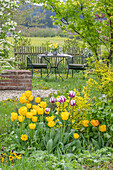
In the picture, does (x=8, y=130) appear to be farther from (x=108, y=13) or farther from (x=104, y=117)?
(x=108, y=13)

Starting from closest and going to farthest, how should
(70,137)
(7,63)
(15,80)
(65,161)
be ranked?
(65,161), (70,137), (7,63), (15,80)

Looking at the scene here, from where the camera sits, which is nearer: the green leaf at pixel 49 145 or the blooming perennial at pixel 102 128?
the green leaf at pixel 49 145

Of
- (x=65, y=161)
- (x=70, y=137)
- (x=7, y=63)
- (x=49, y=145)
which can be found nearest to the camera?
(x=65, y=161)

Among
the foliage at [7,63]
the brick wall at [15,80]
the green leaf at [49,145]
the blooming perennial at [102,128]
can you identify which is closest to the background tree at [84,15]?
the foliage at [7,63]

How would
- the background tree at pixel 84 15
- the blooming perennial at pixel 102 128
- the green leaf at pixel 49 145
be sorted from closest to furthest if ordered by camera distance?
1. the green leaf at pixel 49 145
2. the blooming perennial at pixel 102 128
3. the background tree at pixel 84 15

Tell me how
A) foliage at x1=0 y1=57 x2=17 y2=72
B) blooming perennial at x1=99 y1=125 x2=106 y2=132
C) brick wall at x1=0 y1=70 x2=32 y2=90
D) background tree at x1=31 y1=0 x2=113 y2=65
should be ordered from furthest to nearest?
brick wall at x1=0 y1=70 x2=32 y2=90
background tree at x1=31 y1=0 x2=113 y2=65
foliage at x1=0 y1=57 x2=17 y2=72
blooming perennial at x1=99 y1=125 x2=106 y2=132

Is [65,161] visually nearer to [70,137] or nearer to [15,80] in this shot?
[70,137]

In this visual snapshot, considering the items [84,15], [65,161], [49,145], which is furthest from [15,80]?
[65,161]

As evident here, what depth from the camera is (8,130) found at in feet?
10.2

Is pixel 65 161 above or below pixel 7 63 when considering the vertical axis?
below

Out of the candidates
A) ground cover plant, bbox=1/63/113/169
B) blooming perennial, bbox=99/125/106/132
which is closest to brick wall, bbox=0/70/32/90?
ground cover plant, bbox=1/63/113/169

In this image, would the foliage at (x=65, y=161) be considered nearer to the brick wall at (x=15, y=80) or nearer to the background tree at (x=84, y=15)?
the background tree at (x=84, y=15)

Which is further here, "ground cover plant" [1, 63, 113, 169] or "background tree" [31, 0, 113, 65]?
"background tree" [31, 0, 113, 65]

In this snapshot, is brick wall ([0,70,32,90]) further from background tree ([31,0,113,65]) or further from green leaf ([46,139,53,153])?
green leaf ([46,139,53,153])
